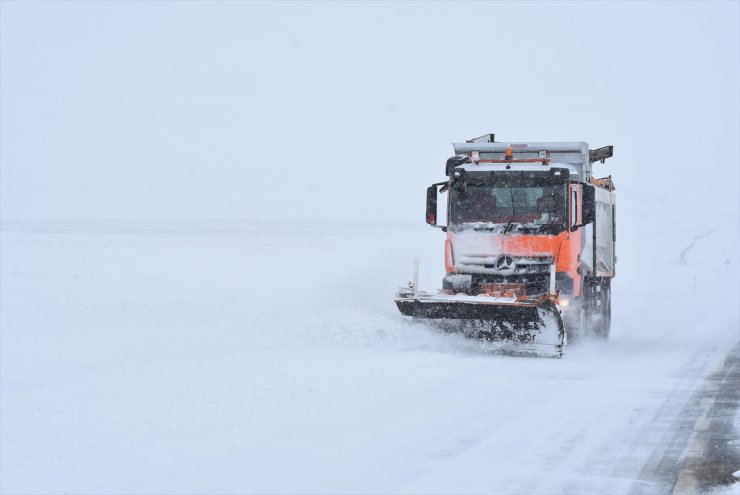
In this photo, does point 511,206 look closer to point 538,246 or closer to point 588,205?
point 538,246

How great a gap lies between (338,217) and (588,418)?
226 ft

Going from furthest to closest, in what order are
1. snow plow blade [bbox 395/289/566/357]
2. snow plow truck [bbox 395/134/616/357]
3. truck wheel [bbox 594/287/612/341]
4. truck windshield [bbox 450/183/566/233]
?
truck wheel [bbox 594/287/612/341] < truck windshield [bbox 450/183/566/233] < snow plow truck [bbox 395/134/616/357] < snow plow blade [bbox 395/289/566/357]

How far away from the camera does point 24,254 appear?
30.6 meters

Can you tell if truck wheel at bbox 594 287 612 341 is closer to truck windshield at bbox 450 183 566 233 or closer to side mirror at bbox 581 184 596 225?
side mirror at bbox 581 184 596 225

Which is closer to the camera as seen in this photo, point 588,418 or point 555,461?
point 555,461

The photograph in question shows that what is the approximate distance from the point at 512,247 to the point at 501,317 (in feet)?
→ 4.25

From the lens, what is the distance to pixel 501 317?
13023 millimetres

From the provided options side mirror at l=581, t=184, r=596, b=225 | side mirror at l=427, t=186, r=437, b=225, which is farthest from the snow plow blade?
side mirror at l=581, t=184, r=596, b=225

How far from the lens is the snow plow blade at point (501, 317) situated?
12.9 m

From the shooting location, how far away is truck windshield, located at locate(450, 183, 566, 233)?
13883 mm

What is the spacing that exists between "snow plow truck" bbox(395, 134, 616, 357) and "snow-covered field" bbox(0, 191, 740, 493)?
Result: 522 millimetres

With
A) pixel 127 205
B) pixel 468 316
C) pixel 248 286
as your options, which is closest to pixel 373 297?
pixel 468 316

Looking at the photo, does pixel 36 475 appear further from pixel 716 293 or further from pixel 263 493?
pixel 716 293

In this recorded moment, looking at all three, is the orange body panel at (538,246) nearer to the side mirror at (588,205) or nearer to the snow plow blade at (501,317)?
the side mirror at (588,205)
